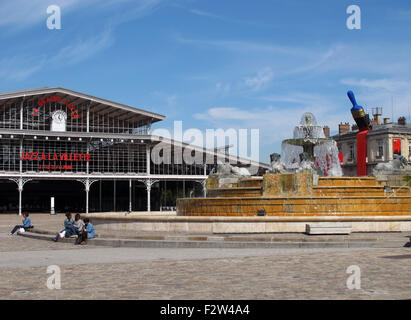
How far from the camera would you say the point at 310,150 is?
2564 cm

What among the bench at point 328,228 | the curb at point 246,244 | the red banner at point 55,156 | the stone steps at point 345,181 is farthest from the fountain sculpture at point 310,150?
the red banner at point 55,156

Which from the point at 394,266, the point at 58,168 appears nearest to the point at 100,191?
the point at 58,168

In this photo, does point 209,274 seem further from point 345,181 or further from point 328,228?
point 345,181

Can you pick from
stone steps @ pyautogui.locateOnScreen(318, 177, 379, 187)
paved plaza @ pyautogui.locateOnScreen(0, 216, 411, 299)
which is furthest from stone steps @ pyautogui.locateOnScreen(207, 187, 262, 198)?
paved plaza @ pyautogui.locateOnScreen(0, 216, 411, 299)

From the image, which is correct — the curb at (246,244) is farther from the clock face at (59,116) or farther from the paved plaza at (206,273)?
the clock face at (59,116)

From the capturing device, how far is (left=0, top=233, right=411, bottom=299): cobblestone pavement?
7.34 m

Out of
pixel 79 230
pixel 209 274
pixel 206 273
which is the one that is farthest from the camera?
pixel 79 230

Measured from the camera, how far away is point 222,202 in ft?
62.7

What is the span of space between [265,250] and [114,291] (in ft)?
20.4

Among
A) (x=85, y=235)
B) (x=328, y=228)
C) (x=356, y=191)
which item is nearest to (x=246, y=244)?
(x=328, y=228)

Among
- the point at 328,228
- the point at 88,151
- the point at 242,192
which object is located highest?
the point at 88,151

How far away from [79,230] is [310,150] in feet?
42.8

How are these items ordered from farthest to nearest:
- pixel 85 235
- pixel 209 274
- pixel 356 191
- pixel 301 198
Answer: pixel 356 191
pixel 301 198
pixel 85 235
pixel 209 274

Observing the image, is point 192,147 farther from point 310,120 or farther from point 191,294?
point 191,294
